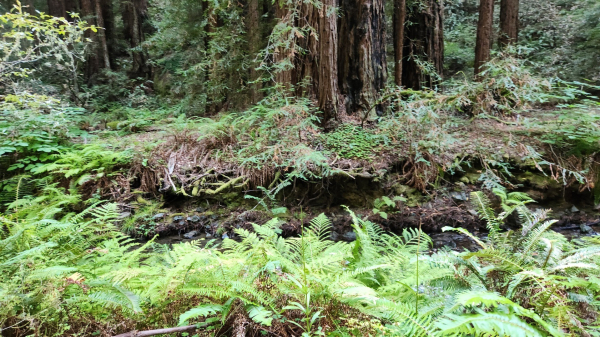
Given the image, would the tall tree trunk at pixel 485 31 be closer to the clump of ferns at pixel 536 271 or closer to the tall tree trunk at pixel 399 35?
the tall tree trunk at pixel 399 35

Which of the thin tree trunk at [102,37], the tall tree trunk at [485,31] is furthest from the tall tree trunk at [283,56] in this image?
the thin tree trunk at [102,37]

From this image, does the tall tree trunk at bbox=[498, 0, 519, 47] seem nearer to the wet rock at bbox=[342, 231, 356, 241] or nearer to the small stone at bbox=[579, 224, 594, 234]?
the small stone at bbox=[579, 224, 594, 234]

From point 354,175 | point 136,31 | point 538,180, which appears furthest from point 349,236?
point 136,31

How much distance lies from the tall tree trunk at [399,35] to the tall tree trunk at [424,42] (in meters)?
0.29

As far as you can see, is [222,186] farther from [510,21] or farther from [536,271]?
[510,21]

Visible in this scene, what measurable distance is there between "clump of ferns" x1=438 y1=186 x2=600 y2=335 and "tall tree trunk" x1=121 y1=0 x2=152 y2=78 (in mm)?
13026

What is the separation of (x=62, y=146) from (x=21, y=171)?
779 millimetres

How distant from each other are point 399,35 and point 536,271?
21.7ft

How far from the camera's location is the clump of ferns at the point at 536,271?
1050mm

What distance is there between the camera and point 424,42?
668 centimetres

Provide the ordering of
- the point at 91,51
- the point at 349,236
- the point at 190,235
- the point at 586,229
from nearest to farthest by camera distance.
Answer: the point at 586,229
the point at 349,236
the point at 190,235
the point at 91,51

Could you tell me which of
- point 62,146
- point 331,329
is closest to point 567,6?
point 331,329

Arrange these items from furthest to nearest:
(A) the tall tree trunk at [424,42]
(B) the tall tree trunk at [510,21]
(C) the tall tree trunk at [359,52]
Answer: (B) the tall tree trunk at [510,21] < (A) the tall tree trunk at [424,42] < (C) the tall tree trunk at [359,52]

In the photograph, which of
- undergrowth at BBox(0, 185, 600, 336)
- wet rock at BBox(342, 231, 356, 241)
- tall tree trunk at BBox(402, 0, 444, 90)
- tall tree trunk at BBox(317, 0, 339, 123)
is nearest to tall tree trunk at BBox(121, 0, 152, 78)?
tall tree trunk at BBox(317, 0, 339, 123)
